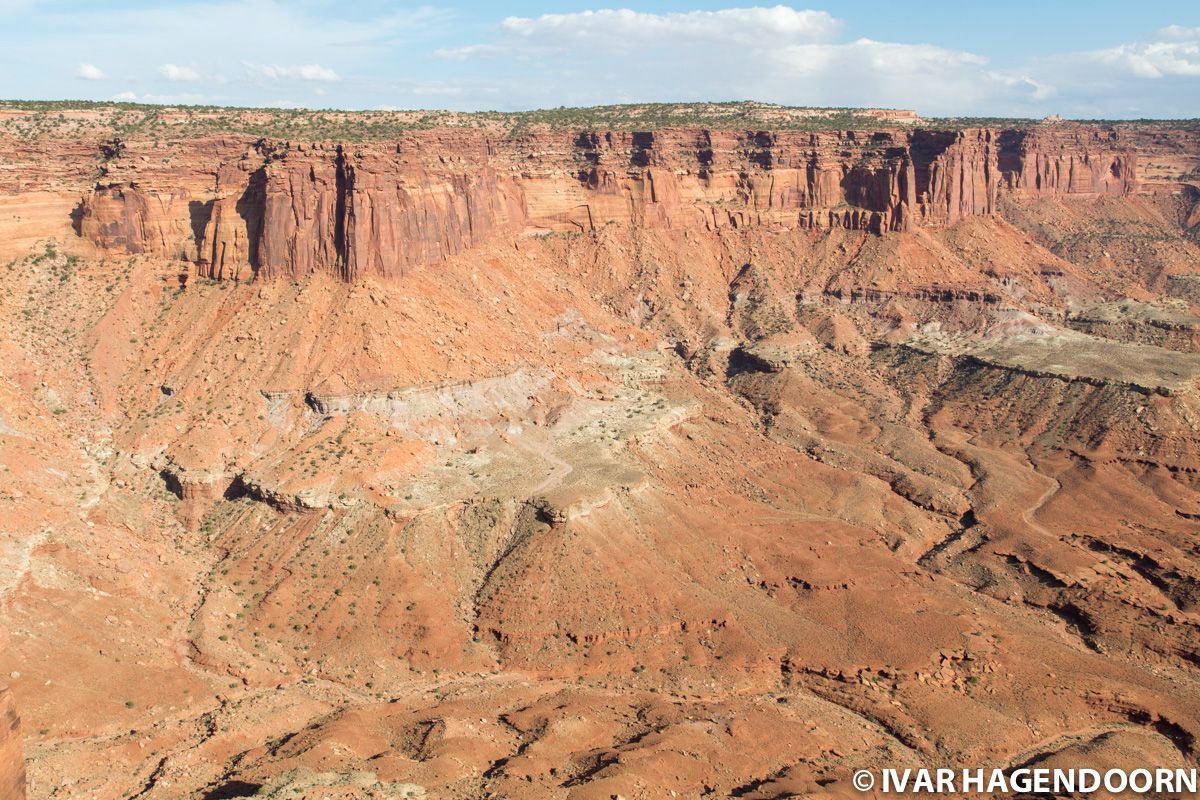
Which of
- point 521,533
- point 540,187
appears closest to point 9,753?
point 521,533

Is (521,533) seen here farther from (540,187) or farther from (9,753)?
(540,187)

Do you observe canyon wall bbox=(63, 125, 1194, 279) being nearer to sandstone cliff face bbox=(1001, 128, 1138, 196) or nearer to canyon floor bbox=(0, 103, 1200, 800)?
sandstone cliff face bbox=(1001, 128, 1138, 196)

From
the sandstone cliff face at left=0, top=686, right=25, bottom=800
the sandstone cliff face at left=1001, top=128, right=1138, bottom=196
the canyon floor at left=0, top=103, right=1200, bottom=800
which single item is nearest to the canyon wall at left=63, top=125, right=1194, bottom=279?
the sandstone cliff face at left=1001, top=128, right=1138, bottom=196

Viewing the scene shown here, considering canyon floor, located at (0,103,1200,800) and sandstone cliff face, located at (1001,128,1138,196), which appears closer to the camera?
canyon floor, located at (0,103,1200,800)

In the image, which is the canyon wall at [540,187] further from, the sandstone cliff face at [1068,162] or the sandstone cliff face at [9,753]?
the sandstone cliff face at [9,753]

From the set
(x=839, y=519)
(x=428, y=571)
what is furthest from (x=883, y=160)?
(x=428, y=571)

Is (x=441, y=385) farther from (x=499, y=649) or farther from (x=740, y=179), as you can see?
(x=740, y=179)

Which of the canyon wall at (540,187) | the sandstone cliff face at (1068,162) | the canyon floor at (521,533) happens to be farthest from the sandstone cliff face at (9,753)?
the sandstone cliff face at (1068,162)

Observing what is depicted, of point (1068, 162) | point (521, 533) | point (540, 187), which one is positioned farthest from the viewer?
point (1068, 162)
